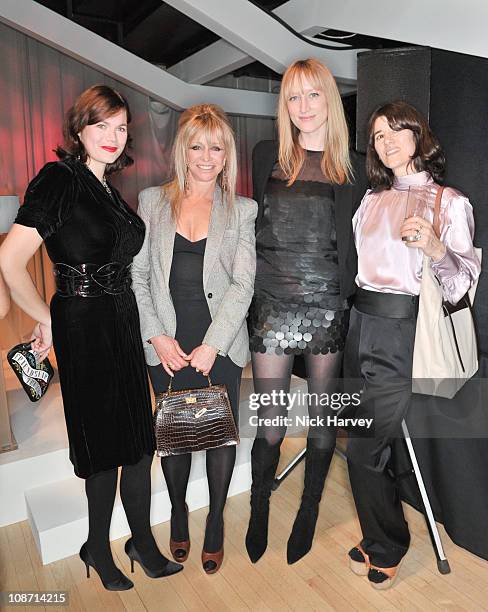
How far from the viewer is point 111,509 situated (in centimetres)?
201

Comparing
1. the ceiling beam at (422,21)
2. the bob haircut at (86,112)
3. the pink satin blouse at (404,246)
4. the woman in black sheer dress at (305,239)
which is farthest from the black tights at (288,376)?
the ceiling beam at (422,21)

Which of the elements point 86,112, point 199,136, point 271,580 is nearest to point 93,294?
point 86,112

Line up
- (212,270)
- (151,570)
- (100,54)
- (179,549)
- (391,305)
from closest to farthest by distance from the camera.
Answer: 1. (391,305)
2. (212,270)
3. (151,570)
4. (179,549)
5. (100,54)

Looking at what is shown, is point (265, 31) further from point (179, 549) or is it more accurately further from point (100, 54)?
point (179, 549)

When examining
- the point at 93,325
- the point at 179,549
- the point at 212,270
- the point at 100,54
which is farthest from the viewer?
the point at 100,54

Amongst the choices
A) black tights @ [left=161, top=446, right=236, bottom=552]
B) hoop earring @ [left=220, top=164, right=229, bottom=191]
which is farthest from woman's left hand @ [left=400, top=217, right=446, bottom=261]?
black tights @ [left=161, top=446, right=236, bottom=552]

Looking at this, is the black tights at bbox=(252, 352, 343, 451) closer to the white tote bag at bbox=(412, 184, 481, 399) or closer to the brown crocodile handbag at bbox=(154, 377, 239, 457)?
the brown crocodile handbag at bbox=(154, 377, 239, 457)

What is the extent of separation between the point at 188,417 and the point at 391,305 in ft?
2.73

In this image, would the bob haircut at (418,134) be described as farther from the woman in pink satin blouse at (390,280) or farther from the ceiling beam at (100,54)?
the ceiling beam at (100,54)

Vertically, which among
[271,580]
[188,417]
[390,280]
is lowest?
[271,580]

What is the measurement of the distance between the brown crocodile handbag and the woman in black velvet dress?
5 cm

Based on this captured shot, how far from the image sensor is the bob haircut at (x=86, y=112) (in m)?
1.73

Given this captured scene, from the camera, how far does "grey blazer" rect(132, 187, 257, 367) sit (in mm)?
2018

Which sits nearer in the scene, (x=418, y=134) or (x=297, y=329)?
(x=418, y=134)
